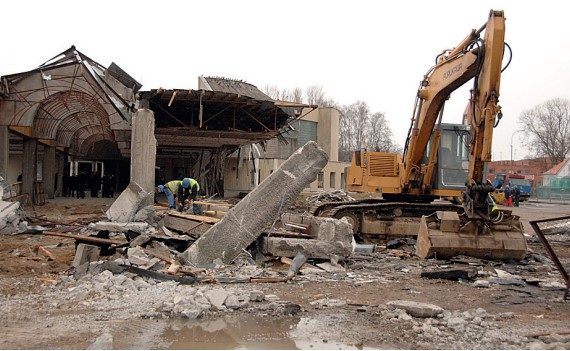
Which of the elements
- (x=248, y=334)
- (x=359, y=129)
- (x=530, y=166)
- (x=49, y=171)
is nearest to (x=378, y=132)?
(x=359, y=129)

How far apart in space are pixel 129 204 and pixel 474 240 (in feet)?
29.0

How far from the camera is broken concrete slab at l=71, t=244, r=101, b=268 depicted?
Answer: 9.71 m

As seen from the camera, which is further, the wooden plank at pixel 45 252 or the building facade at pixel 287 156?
the building facade at pixel 287 156

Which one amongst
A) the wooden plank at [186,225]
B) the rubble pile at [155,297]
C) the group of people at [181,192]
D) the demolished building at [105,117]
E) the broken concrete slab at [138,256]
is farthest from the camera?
the demolished building at [105,117]

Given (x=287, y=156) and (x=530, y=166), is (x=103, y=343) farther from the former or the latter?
(x=530, y=166)

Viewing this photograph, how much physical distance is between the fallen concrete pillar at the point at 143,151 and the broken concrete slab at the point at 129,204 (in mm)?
184

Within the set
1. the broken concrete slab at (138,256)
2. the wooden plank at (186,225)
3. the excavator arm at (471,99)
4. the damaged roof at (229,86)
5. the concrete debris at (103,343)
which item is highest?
the damaged roof at (229,86)

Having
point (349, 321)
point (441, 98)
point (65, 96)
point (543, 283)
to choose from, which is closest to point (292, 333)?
point (349, 321)

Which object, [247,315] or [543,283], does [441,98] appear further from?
[247,315]

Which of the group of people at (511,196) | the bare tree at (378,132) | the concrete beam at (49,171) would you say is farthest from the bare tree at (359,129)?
the concrete beam at (49,171)

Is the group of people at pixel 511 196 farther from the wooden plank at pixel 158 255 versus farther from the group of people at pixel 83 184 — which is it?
the wooden plank at pixel 158 255

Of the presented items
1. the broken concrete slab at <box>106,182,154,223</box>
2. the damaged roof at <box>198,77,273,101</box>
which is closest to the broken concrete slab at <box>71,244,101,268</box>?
the broken concrete slab at <box>106,182,154,223</box>

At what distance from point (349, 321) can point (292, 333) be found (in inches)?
31.5

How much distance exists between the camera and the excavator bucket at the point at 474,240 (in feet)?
36.7
